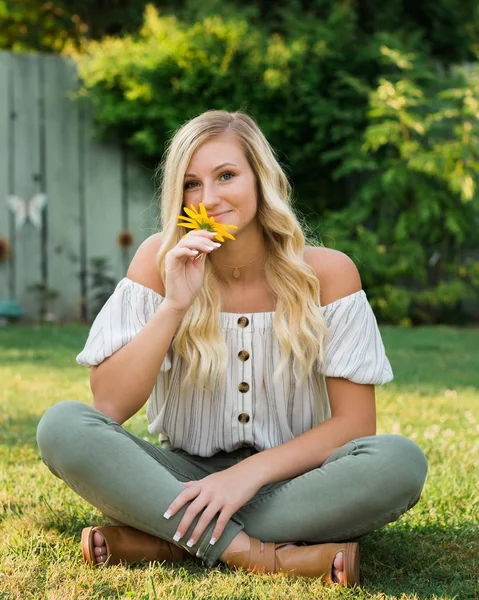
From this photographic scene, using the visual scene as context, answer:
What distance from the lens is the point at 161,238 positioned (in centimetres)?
259

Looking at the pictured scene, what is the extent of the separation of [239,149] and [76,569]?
1202 millimetres

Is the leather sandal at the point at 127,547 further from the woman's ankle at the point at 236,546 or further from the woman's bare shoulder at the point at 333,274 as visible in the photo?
the woman's bare shoulder at the point at 333,274

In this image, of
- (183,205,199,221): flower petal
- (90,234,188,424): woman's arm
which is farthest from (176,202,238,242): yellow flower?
(90,234,188,424): woman's arm

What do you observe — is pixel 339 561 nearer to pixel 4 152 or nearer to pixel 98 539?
pixel 98 539

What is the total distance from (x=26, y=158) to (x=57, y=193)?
411 mm

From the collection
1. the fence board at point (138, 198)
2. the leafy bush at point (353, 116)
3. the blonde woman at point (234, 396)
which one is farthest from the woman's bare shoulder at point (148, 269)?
the fence board at point (138, 198)

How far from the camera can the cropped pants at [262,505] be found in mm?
2117

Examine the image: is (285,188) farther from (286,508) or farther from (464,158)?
(464,158)

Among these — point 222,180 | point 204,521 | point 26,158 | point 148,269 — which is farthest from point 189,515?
point 26,158

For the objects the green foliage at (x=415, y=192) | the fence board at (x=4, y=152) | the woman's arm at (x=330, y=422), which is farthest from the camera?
the fence board at (x=4, y=152)

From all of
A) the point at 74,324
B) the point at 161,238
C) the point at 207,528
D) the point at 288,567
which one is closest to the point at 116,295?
the point at 161,238

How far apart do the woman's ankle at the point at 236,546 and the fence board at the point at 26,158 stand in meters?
6.17

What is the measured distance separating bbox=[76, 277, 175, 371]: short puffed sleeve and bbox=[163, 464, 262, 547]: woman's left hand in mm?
473

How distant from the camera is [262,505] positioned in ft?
7.31
